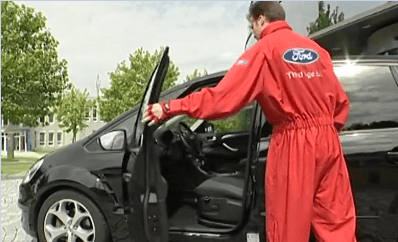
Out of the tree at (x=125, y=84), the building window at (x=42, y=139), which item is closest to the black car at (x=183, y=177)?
the tree at (x=125, y=84)

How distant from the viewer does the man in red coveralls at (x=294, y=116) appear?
2172mm

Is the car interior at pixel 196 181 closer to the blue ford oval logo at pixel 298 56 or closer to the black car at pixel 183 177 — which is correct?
the black car at pixel 183 177

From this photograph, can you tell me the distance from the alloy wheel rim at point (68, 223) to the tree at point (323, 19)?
334 cm

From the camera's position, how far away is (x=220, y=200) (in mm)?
3324

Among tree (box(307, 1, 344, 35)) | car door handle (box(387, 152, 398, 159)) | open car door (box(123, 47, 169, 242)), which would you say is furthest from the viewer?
tree (box(307, 1, 344, 35))

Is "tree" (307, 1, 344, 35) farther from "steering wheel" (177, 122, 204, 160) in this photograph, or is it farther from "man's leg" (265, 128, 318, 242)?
"man's leg" (265, 128, 318, 242)

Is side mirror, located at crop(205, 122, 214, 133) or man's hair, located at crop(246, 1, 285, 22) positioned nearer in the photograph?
A: man's hair, located at crop(246, 1, 285, 22)

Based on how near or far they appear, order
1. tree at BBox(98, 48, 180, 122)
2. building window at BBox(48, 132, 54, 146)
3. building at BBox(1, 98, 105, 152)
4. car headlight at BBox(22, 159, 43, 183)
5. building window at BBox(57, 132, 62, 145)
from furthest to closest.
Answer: building window at BBox(57, 132, 62, 145), building window at BBox(48, 132, 54, 146), building at BBox(1, 98, 105, 152), tree at BBox(98, 48, 180, 122), car headlight at BBox(22, 159, 43, 183)

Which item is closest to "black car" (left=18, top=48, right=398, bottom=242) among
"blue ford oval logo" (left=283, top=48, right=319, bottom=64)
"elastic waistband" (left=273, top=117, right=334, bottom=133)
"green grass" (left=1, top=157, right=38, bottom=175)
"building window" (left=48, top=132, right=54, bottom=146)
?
"elastic waistband" (left=273, top=117, right=334, bottom=133)

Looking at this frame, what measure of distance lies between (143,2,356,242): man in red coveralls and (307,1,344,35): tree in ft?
9.74

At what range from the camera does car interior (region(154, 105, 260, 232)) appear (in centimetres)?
320

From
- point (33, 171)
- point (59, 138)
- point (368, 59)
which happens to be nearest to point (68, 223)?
point (33, 171)

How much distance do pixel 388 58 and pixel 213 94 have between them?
4.70ft

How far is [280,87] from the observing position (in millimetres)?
2217
